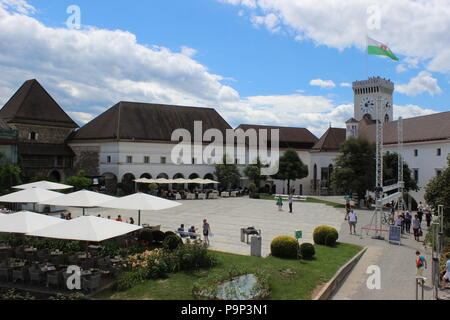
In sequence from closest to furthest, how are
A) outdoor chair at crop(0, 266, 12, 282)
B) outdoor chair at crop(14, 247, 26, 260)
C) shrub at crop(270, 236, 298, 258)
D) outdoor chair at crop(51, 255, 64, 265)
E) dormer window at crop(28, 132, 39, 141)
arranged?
outdoor chair at crop(0, 266, 12, 282)
outdoor chair at crop(51, 255, 64, 265)
outdoor chair at crop(14, 247, 26, 260)
shrub at crop(270, 236, 298, 258)
dormer window at crop(28, 132, 39, 141)

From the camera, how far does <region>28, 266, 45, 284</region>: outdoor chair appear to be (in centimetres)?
1261

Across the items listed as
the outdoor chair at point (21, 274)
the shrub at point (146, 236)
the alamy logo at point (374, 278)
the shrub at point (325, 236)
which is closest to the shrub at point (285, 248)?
the alamy logo at point (374, 278)

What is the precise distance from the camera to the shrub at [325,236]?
19078 mm

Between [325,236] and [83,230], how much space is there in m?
11.5

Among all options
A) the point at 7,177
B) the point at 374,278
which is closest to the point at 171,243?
the point at 374,278

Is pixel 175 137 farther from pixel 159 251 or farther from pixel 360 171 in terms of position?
pixel 159 251

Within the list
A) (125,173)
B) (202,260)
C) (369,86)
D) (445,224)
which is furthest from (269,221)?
(369,86)

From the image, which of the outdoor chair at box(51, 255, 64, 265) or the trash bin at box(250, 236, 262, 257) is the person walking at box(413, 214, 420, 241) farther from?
the outdoor chair at box(51, 255, 64, 265)

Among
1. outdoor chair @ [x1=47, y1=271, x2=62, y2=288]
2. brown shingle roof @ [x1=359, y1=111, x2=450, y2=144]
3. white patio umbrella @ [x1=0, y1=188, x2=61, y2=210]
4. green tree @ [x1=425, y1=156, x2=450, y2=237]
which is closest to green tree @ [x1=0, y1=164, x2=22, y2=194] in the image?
white patio umbrella @ [x1=0, y1=188, x2=61, y2=210]

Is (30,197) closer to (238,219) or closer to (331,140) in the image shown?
(238,219)

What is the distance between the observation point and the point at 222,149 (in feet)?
191

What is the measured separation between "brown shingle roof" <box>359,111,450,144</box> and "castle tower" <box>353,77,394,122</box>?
110 feet

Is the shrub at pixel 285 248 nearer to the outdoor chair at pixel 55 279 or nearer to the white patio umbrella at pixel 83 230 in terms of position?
the white patio umbrella at pixel 83 230
